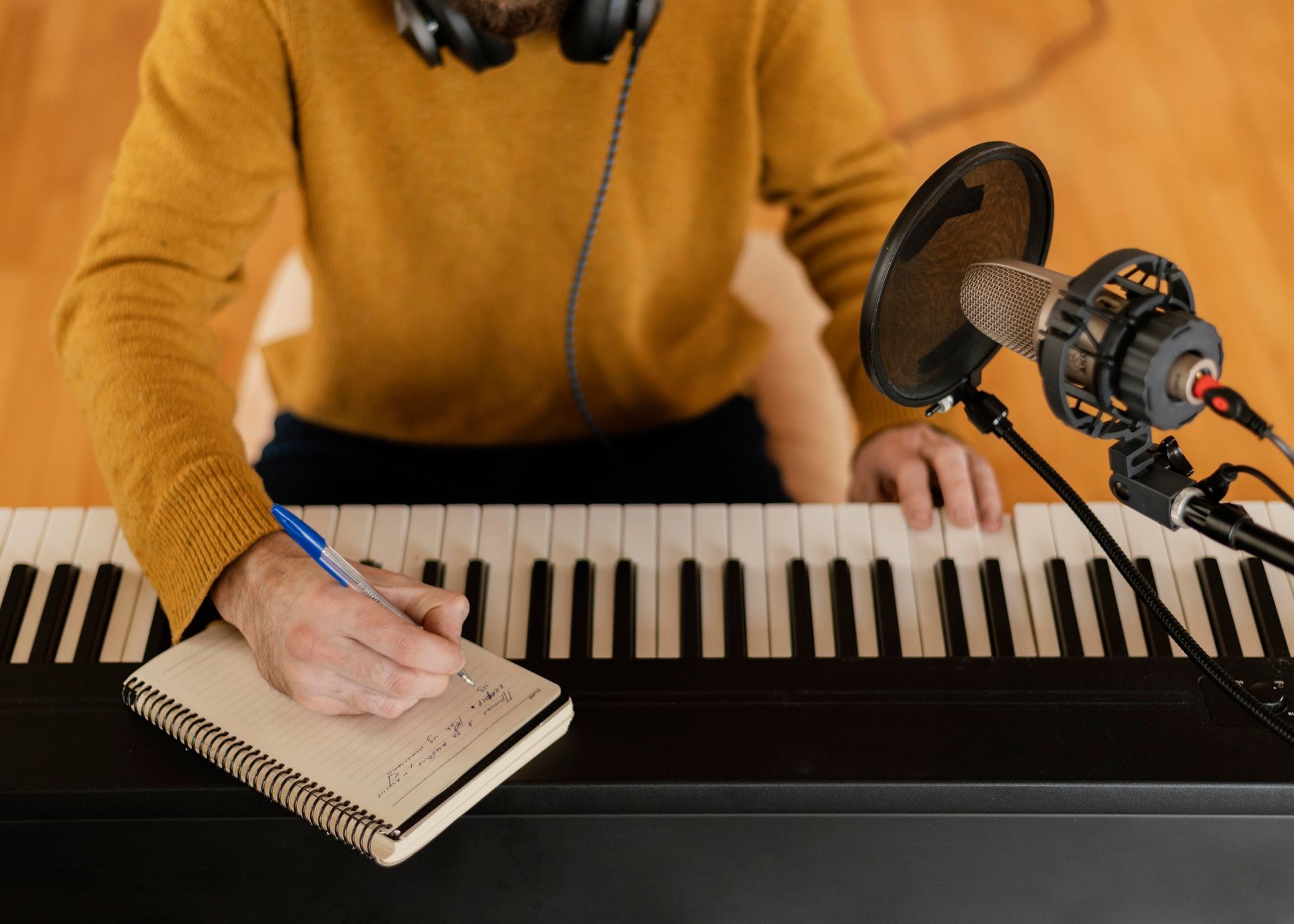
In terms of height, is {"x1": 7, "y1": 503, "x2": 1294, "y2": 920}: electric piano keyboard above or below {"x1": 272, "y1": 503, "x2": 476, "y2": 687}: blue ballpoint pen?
below

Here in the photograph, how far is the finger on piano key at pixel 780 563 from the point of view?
103 centimetres

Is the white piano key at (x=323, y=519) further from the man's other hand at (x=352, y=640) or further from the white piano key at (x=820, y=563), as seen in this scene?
the white piano key at (x=820, y=563)

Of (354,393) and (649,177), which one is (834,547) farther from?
(354,393)

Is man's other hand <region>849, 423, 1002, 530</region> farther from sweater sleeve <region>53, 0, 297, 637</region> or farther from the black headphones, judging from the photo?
sweater sleeve <region>53, 0, 297, 637</region>

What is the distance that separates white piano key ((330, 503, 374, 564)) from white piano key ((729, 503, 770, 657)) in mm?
332

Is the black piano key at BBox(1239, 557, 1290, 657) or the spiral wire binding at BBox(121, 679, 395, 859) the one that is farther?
the black piano key at BBox(1239, 557, 1290, 657)

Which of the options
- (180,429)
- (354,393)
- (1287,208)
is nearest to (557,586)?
(180,429)

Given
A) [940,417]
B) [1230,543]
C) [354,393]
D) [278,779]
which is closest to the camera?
[1230,543]

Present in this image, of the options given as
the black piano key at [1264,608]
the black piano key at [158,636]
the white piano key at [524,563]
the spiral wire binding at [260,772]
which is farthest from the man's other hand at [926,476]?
the black piano key at [158,636]

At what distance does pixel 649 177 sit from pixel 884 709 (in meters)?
0.69

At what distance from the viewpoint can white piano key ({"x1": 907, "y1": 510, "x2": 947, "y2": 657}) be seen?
3.34 ft

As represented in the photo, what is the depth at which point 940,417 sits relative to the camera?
1.22 metres

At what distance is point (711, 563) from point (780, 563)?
0.20 ft

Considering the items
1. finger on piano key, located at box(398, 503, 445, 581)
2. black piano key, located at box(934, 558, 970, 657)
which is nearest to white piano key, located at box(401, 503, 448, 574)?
finger on piano key, located at box(398, 503, 445, 581)
